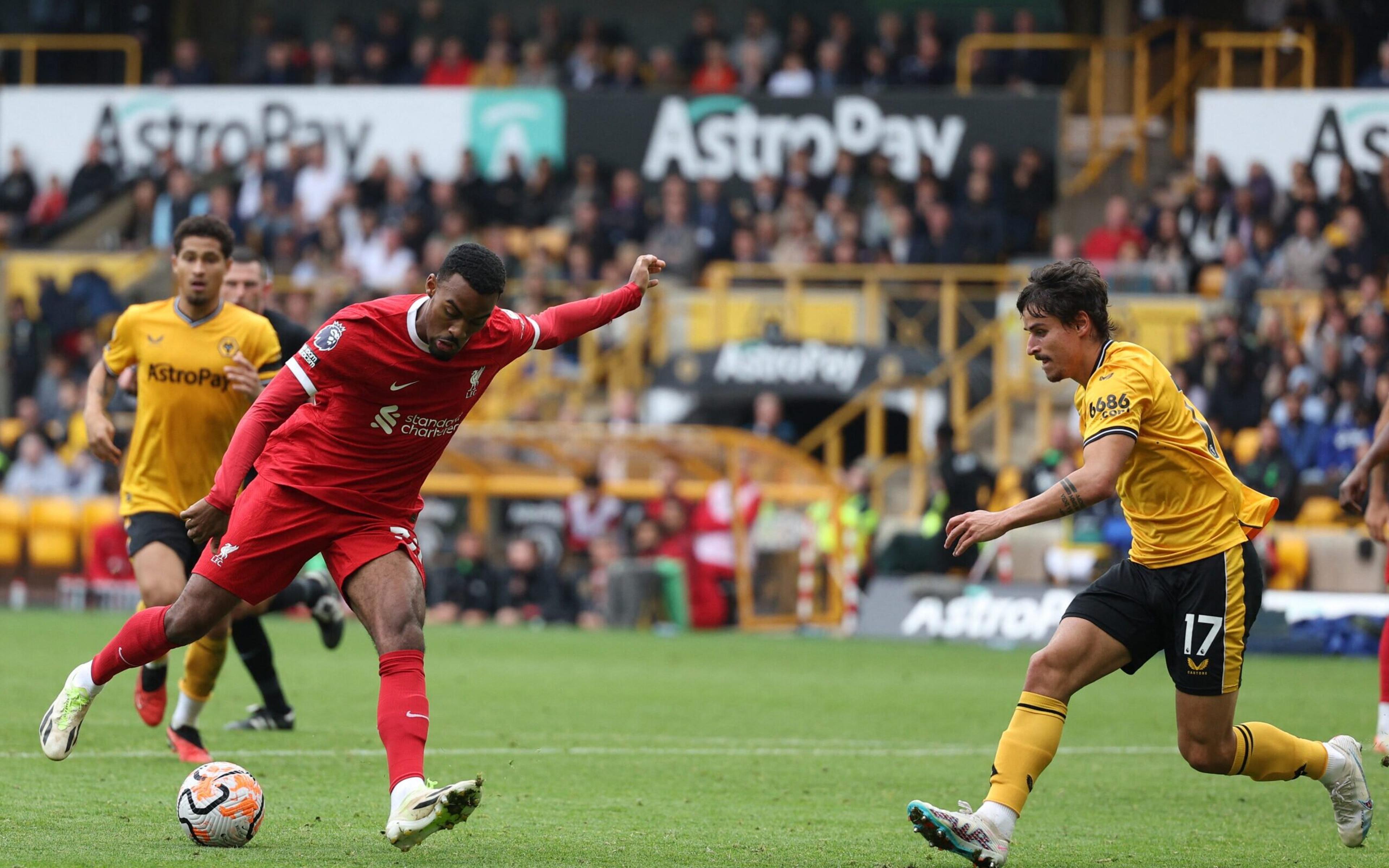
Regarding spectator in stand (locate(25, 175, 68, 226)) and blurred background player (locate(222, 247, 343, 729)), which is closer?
blurred background player (locate(222, 247, 343, 729))

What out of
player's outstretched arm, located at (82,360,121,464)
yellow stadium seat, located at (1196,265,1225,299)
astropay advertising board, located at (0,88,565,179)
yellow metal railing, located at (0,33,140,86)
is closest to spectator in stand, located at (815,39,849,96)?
astropay advertising board, located at (0,88,565,179)

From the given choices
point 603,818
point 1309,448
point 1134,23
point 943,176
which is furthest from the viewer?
point 1134,23

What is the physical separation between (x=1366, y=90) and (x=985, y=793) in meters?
17.4

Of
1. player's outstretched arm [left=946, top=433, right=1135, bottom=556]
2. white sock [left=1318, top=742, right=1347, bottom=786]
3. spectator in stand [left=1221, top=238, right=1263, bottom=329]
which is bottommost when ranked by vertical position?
white sock [left=1318, top=742, right=1347, bottom=786]

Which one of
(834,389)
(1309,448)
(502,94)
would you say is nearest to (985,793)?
(1309,448)

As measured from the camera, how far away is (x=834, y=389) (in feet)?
72.4

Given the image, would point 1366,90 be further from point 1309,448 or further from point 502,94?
point 502,94

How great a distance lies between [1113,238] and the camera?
24125 mm

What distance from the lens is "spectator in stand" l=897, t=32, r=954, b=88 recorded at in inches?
1069

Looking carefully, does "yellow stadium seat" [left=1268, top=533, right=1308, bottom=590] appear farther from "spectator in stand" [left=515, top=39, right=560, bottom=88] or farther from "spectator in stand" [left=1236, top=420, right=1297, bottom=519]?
"spectator in stand" [left=515, top=39, right=560, bottom=88]

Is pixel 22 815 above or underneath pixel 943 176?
underneath

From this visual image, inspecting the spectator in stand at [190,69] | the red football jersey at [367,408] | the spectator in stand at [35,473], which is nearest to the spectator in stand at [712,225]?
the spectator in stand at [35,473]

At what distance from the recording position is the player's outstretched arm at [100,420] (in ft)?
27.7

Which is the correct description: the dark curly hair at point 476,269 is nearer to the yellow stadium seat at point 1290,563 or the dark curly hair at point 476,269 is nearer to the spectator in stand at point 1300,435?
the yellow stadium seat at point 1290,563
